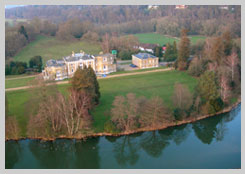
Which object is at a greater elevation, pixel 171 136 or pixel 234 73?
pixel 234 73

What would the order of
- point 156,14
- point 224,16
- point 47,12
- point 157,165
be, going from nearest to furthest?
1. point 157,165
2. point 224,16
3. point 156,14
4. point 47,12

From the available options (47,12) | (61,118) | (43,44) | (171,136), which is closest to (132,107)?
(171,136)

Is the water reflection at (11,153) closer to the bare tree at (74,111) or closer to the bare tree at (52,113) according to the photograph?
the bare tree at (52,113)

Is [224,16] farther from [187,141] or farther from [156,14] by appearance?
[187,141]

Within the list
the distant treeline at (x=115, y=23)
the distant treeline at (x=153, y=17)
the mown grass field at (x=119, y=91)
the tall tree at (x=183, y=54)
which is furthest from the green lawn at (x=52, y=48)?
the tall tree at (x=183, y=54)

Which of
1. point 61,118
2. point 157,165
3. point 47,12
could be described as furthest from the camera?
point 47,12

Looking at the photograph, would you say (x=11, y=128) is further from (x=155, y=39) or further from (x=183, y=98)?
(x=155, y=39)

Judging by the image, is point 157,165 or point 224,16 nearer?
point 157,165
